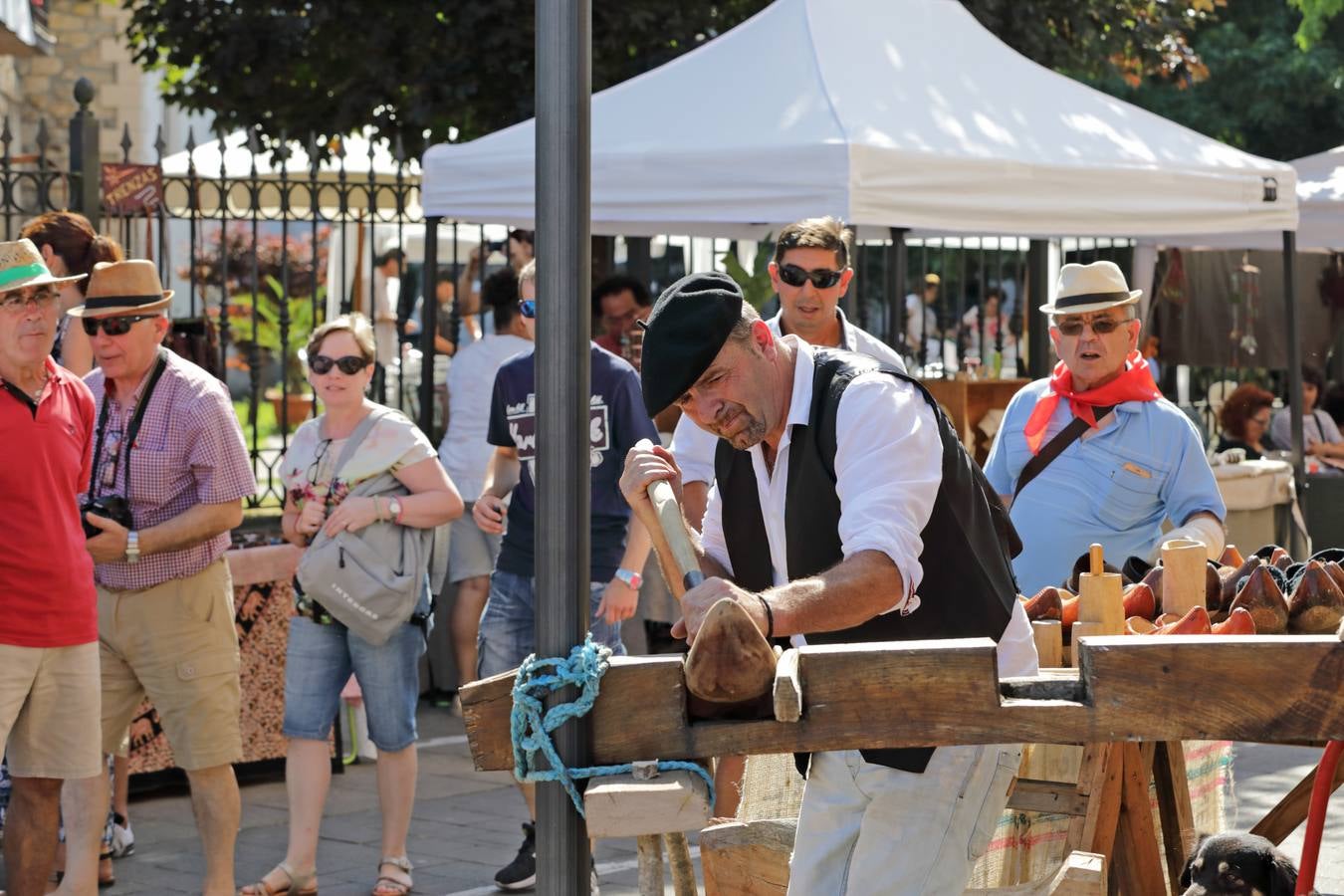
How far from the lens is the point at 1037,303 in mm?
13086

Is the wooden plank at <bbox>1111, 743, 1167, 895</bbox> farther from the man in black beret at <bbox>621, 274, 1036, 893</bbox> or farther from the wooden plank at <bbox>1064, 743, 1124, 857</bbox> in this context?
the man in black beret at <bbox>621, 274, 1036, 893</bbox>

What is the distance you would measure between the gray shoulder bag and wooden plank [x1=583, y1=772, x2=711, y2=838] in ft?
10.5

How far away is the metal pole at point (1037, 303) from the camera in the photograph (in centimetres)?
1291

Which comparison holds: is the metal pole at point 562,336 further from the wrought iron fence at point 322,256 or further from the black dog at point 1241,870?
the wrought iron fence at point 322,256

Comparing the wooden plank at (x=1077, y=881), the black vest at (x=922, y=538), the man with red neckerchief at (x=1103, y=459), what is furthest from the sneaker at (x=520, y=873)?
the black vest at (x=922, y=538)

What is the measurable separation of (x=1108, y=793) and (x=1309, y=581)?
0.66 meters

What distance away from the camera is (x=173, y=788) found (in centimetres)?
720

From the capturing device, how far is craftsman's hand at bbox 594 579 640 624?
560cm

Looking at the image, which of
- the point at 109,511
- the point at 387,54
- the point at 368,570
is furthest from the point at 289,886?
the point at 387,54

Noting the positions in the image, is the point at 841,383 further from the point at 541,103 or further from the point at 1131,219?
the point at 1131,219

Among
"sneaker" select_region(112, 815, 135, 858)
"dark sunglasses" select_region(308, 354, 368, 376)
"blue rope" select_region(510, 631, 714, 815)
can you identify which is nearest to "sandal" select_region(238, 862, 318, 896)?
"sneaker" select_region(112, 815, 135, 858)

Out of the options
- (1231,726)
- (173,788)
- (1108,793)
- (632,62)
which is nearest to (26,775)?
(173,788)

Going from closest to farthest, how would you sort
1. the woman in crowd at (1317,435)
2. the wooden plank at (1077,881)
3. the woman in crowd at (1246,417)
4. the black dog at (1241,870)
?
the wooden plank at (1077,881), the black dog at (1241,870), the woman in crowd at (1246,417), the woman in crowd at (1317,435)

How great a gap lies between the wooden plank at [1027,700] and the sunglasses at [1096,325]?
3180 millimetres
